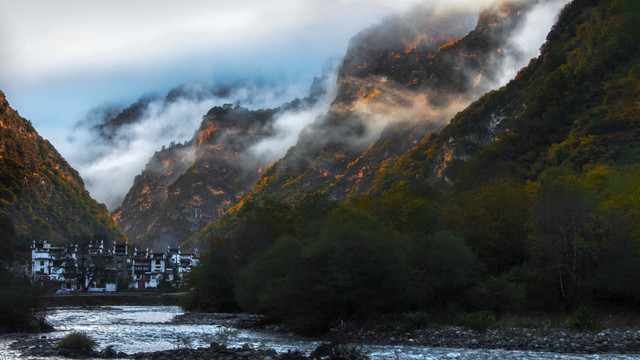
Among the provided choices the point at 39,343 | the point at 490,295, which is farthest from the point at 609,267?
the point at 39,343

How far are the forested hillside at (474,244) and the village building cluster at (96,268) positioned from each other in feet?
189

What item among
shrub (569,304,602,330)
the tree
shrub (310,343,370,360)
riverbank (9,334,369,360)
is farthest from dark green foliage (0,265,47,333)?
the tree

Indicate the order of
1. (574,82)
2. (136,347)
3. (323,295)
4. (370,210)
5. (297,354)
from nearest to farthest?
(297,354) < (136,347) < (323,295) < (370,210) < (574,82)

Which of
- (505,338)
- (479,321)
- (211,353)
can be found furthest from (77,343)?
(479,321)

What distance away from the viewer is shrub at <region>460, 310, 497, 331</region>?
43250 millimetres

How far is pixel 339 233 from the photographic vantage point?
155 ft

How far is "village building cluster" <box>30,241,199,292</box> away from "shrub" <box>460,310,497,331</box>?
105828mm

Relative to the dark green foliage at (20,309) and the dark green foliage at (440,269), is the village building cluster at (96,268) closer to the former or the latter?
the dark green foliage at (20,309)

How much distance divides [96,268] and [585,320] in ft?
385

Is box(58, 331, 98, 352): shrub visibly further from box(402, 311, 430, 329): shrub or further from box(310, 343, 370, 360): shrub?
box(402, 311, 430, 329): shrub

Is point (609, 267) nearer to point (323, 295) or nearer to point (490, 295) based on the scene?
point (490, 295)

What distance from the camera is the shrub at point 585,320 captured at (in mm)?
40031

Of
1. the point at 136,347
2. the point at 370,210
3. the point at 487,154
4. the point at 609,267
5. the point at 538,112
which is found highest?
the point at 538,112

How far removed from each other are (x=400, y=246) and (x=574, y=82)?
84869mm
